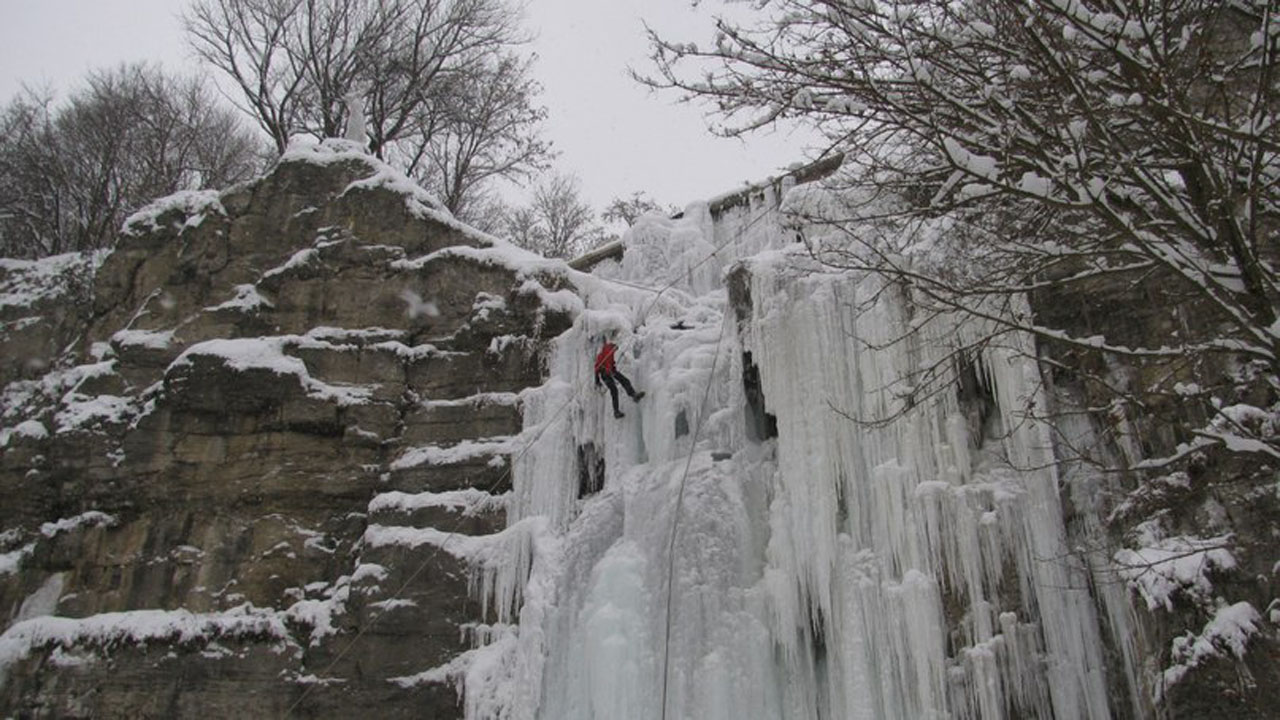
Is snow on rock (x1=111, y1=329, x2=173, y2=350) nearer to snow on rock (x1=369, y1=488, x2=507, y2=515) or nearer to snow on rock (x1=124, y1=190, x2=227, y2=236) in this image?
snow on rock (x1=124, y1=190, x2=227, y2=236)

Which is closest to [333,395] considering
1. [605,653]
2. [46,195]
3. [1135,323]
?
[605,653]

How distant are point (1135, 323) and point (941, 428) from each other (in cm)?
164

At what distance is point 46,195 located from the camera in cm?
1814

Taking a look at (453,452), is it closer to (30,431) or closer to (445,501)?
(445,501)

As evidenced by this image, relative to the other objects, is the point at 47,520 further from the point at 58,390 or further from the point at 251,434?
the point at 251,434

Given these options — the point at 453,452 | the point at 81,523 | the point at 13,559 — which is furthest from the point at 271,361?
the point at 13,559

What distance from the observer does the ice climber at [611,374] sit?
952cm

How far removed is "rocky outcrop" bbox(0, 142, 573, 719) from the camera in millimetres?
9328

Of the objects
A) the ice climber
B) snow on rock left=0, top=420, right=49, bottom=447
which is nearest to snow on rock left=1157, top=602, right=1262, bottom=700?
the ice climber

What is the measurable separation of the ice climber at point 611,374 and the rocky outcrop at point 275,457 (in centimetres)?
124

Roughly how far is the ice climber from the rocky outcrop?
124 centimetres

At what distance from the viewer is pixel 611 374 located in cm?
955

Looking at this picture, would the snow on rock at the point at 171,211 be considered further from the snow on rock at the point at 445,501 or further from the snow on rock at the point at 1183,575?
the snow on rock at the point at 1183,575

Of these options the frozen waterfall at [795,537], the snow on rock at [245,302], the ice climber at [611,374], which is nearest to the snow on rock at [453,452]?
the frozen waterfall at [795,537]
